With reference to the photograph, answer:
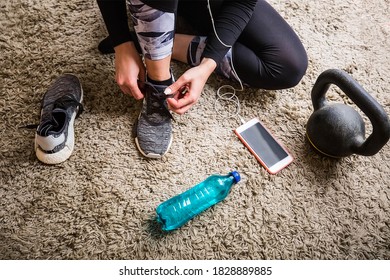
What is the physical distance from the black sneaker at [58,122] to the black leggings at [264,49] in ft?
1.44

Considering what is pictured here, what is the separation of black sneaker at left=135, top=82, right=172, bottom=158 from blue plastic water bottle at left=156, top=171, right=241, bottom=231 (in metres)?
0.15

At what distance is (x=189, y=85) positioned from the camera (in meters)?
0.89

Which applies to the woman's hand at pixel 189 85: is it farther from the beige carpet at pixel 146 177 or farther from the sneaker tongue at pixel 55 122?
the sneaker tongue at pixel 55 122

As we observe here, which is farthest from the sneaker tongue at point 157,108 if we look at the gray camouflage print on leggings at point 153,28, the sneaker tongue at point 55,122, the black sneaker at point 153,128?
the sneaker tongue at point 55,122

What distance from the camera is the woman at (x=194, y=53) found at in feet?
2.71

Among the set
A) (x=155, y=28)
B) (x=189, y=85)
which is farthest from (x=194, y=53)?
(x=155, y=28)

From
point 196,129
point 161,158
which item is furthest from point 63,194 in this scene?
point 196,129

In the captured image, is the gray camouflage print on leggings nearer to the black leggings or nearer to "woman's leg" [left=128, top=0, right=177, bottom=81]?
"woman's leg" [left=128, top=0, right=177, bottom=81]

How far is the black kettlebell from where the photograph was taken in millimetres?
818

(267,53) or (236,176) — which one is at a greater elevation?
(267,53)

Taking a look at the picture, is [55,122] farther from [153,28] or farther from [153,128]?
[153,28]

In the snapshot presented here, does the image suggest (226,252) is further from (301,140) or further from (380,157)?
(380,157)

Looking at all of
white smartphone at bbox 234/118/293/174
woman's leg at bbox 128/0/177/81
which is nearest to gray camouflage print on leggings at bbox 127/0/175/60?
woman's leg at bbox 128/0/177/81

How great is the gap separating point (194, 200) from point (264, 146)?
0.29 m
